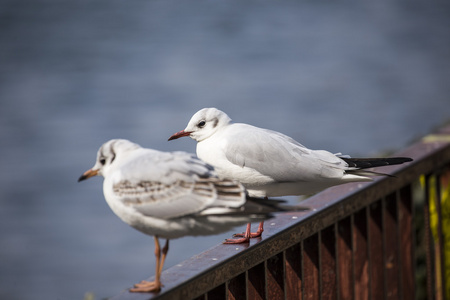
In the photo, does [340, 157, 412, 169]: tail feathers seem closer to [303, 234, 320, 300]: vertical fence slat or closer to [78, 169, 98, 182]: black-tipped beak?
[303, 234, 320, 300]: vertical fence slat

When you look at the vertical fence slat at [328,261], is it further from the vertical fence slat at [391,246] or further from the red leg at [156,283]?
the red leg at [156,283]

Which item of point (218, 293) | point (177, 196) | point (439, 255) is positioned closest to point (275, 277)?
point (218, 293)

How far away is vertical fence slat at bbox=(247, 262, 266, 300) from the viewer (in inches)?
107

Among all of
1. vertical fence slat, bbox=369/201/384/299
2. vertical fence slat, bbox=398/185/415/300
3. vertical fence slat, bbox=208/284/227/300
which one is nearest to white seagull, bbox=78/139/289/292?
vertical fence slat, bbox=208/284/227/300

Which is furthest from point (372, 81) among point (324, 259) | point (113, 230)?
point (324, 259)

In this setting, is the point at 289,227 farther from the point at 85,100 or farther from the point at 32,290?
the point at 85,100

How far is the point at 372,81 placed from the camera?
2091cm

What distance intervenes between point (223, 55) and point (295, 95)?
4374 mm

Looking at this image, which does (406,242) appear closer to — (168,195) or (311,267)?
(311,267)

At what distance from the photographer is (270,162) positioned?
290 cm

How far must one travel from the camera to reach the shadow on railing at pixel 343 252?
2.51m

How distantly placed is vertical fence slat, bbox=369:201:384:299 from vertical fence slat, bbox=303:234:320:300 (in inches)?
18.4

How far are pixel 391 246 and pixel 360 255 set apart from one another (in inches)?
12.8

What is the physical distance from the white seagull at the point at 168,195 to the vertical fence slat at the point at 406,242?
1748 mm
